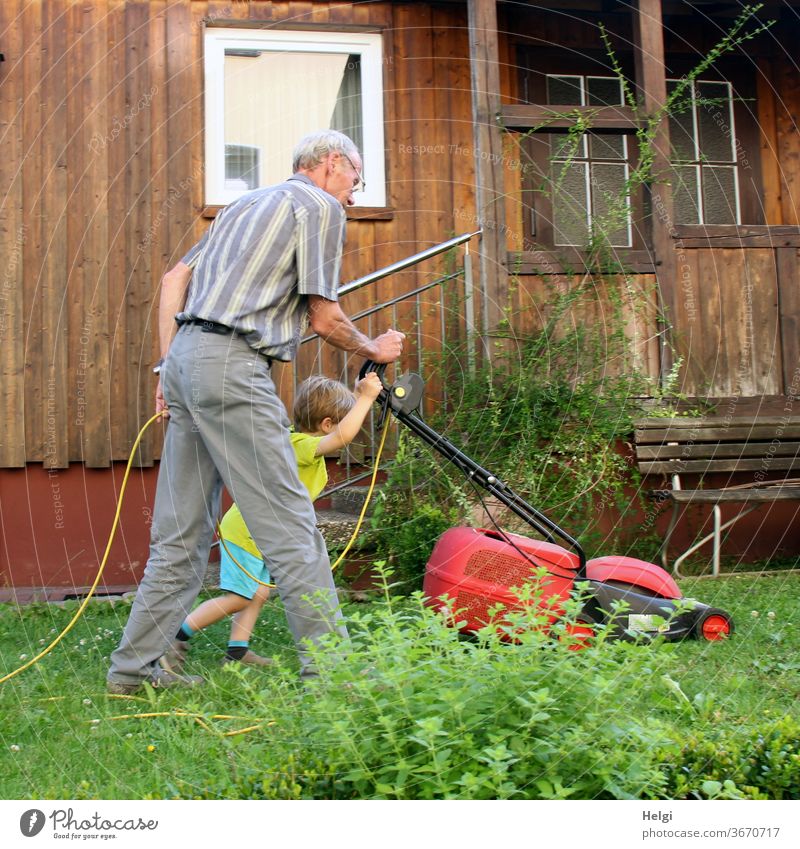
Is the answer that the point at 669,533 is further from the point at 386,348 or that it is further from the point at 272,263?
the point at 272,263

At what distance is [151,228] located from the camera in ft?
21.0

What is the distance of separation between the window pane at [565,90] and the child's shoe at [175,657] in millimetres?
5346

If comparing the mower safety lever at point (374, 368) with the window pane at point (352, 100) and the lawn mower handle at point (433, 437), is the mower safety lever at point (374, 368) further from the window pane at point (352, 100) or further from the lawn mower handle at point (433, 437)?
the window pane at point (352, 100)

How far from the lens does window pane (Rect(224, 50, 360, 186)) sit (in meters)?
6.81

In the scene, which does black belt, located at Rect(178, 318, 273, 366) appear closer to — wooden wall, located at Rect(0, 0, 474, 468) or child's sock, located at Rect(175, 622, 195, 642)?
child's sock, located at Rect(175, 622, 195, 642)

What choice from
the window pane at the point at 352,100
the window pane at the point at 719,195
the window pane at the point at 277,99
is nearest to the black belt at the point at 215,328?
the window pane at the point at 277,99

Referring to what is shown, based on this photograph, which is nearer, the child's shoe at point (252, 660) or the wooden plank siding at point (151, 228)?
the child's shoe at point (252, 660)

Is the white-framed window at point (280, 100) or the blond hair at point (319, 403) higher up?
the white-framed window at point (280, 100)

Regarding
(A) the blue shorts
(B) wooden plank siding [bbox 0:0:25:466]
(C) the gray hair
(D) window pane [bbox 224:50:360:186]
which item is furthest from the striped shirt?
(D) window pane [bbox 224:50:360:186]

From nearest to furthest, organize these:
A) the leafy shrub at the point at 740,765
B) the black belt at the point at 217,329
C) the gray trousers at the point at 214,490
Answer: the leafy shrub at the point at 740,765 → the gray trousers at the point at 214,490 → the black belt at the point at 217,329

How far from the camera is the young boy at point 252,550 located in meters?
3.75

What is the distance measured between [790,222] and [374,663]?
641 cm

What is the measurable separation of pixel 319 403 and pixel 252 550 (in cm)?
62

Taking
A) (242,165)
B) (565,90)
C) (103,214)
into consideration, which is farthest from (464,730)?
(565,90)
